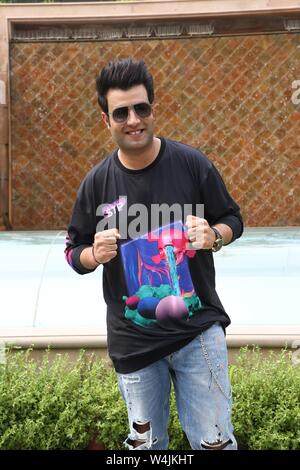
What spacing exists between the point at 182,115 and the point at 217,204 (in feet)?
17.4

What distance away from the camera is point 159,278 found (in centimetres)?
222

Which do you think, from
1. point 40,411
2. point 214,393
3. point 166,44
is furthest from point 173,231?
point 166,44

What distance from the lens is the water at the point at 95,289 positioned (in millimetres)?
3520

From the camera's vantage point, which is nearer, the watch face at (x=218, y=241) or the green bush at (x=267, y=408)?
the watch face at (x=218, y=241)

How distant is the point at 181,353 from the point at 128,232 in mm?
376

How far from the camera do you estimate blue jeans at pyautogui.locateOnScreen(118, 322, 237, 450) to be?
222 centimetres

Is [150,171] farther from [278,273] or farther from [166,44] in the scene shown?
[166,44]

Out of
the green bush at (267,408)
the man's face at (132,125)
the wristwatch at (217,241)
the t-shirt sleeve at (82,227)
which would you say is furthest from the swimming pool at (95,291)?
the man's face at (132,125)

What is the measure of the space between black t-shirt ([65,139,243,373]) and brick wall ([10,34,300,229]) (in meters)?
5.15

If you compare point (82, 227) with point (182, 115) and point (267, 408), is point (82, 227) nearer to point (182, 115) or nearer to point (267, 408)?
point (267, 408)

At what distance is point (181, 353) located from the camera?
2.24m

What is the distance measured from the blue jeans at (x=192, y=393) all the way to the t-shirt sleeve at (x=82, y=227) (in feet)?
1.20

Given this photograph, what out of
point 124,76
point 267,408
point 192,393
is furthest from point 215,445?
point 124,76

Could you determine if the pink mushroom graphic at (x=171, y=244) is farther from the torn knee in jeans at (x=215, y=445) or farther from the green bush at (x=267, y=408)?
the green bush at (x=267, y=408)
